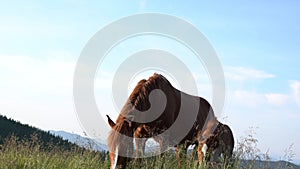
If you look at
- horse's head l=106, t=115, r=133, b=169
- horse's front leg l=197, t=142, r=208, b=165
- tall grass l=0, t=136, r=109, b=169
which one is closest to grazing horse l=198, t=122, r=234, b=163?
horse's front leg l=197, t=142, r=208, b=165

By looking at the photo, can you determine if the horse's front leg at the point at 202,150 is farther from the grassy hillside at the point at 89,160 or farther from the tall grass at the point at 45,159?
the tall grass at the point at 45,159

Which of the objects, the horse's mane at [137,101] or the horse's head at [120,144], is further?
the horse's mane at [137,101]

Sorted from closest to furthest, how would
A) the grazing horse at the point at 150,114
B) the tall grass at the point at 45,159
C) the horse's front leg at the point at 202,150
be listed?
the tall grass at the point at 45,159 < the grazing horse at the point at 150,114 < the horse's front leg at the point at 202,150

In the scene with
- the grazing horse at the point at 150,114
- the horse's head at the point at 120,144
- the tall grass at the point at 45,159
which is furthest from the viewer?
the grazing horse at the point at 150,114

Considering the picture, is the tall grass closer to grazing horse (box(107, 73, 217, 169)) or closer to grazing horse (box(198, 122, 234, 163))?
grazing horse (box(107, 73, 217, 169))

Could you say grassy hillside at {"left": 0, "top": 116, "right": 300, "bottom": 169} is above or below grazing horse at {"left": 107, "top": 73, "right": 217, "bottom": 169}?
below

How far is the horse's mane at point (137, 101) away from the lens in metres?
7.49

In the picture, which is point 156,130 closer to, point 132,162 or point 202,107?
point 132,162

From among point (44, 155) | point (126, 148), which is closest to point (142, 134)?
point (126, 148)

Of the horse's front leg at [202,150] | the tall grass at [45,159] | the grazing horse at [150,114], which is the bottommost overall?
the tall grass at [45,159]

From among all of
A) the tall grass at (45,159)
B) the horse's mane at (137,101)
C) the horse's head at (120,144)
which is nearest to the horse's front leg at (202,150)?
the horse's mane at (137,101)

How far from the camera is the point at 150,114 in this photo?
904 cm

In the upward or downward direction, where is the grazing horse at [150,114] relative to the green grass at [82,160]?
upward

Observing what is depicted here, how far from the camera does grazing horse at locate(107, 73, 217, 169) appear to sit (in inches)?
292
